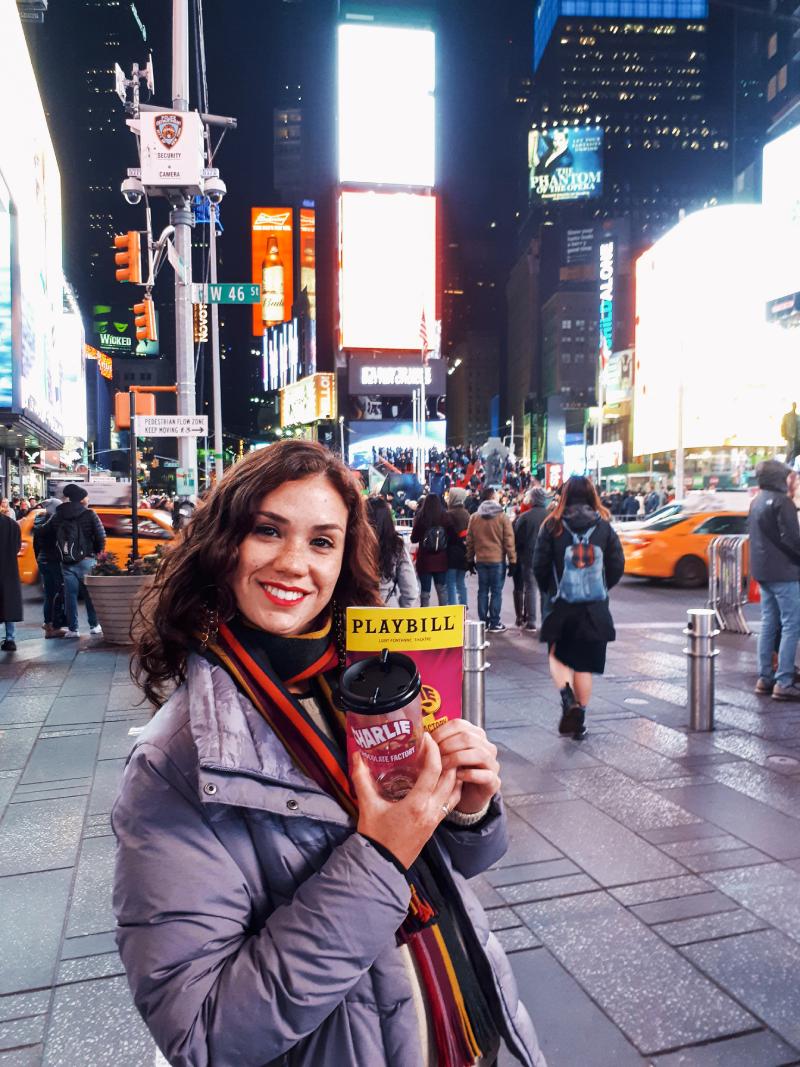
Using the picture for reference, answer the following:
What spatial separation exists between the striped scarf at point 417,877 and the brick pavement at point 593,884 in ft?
5.12

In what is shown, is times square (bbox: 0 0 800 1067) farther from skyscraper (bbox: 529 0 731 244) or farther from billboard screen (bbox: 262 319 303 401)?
skyscraper (bbox: 529 0 731 244)

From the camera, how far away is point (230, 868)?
1275 millimetres

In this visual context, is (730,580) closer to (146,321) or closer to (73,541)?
(73,541)

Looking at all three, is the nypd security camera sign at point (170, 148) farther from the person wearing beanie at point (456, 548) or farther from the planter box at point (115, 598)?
the person wearing beanie at point (456, 548)

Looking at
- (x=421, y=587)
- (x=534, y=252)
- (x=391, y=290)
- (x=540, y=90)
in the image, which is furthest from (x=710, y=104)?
(x=421, y=587)

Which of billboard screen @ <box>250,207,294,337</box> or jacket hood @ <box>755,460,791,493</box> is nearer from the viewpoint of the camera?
jacket hood @ <box>755,460,791,493</box>

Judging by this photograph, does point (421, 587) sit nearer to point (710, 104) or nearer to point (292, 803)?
point (292, 803)

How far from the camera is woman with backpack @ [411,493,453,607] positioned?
11.1 metres

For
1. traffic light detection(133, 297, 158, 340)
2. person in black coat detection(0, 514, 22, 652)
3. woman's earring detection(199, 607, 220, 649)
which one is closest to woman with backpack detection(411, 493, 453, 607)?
person in black coat detection(0, 514, 22, 652)

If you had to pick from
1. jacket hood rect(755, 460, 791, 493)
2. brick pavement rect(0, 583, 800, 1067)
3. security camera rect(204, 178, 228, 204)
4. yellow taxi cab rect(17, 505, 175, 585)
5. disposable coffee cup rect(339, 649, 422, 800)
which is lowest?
brick pavement rect(0, 583, 800, 1067)

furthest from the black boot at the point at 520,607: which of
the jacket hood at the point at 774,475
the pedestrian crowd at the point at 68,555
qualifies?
the pedestrian crowd at the point at 68,555

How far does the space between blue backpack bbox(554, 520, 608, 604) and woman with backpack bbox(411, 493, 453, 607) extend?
4.80 m

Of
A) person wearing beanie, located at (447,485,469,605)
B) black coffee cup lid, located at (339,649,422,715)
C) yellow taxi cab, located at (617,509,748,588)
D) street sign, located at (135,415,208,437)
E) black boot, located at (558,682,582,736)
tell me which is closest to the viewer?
black coffee cup lid, located at (339,649,422,715)

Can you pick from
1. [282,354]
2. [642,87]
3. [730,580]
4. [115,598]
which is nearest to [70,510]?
[115,598]
